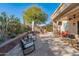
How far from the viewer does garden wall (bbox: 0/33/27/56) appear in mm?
4480

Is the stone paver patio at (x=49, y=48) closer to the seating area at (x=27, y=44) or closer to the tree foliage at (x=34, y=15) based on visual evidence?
the seating area at (x=27, y=44)

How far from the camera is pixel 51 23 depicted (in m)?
4.71

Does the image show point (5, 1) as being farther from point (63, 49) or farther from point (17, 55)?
point (63, 49)

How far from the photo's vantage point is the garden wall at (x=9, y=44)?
176 inches

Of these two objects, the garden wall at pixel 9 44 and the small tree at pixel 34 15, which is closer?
the garden wall at pixel 9 44


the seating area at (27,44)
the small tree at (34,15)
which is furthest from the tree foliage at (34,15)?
the seating area at (27,44)

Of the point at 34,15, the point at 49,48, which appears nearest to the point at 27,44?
the point at 49,48

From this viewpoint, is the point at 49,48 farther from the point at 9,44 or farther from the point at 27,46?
the point at 9,44

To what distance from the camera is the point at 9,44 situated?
4.56 m

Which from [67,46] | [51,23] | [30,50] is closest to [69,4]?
[51,23]

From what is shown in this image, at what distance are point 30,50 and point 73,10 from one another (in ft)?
4.17

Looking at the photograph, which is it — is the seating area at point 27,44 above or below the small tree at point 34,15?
below

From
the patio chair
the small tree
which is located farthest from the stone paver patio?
the small tree

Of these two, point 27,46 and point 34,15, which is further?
point 34,15
